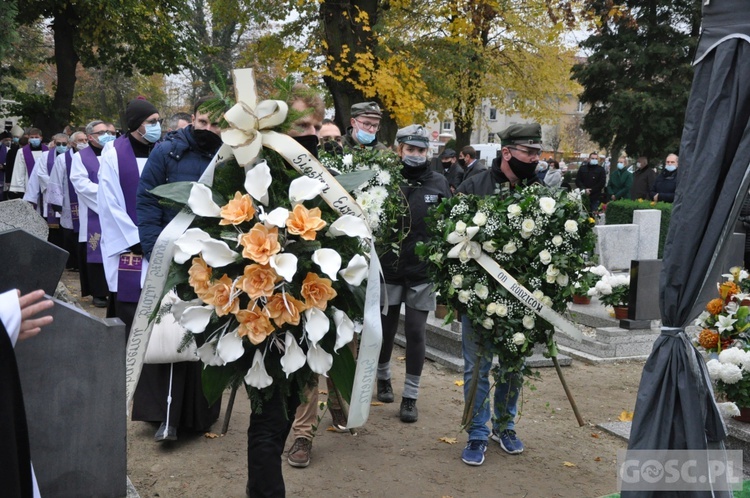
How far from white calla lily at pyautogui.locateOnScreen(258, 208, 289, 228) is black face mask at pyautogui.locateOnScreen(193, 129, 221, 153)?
6.63ft

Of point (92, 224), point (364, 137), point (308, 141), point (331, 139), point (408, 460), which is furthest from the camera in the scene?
point (92, 224)

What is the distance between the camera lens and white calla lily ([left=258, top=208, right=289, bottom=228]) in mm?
3221

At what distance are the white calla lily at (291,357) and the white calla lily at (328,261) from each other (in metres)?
0.35

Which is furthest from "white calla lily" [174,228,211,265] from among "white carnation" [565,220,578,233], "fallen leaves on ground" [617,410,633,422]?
"fallen leaves on ground" [617,410,633,422]

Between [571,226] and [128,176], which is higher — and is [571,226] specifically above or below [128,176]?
below

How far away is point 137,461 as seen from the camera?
16.2 feet

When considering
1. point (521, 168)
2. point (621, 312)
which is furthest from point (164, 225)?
point (621, 312)

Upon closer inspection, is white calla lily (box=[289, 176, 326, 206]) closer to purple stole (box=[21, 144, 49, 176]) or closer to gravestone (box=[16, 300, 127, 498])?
gravestone (box=[16, 300, 127, 498])

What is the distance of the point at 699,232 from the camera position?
361 cm

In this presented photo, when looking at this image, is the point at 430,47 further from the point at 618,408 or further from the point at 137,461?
the point at 137,461

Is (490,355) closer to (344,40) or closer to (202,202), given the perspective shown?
(202,202)

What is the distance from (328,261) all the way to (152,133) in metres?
3.34

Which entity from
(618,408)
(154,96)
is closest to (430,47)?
(618,408)

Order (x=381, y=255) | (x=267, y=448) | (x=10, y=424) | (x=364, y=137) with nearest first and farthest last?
(x=10, y=424) < (x=267, y=448) < (x=381, y=255) < (x=364, y=137)
